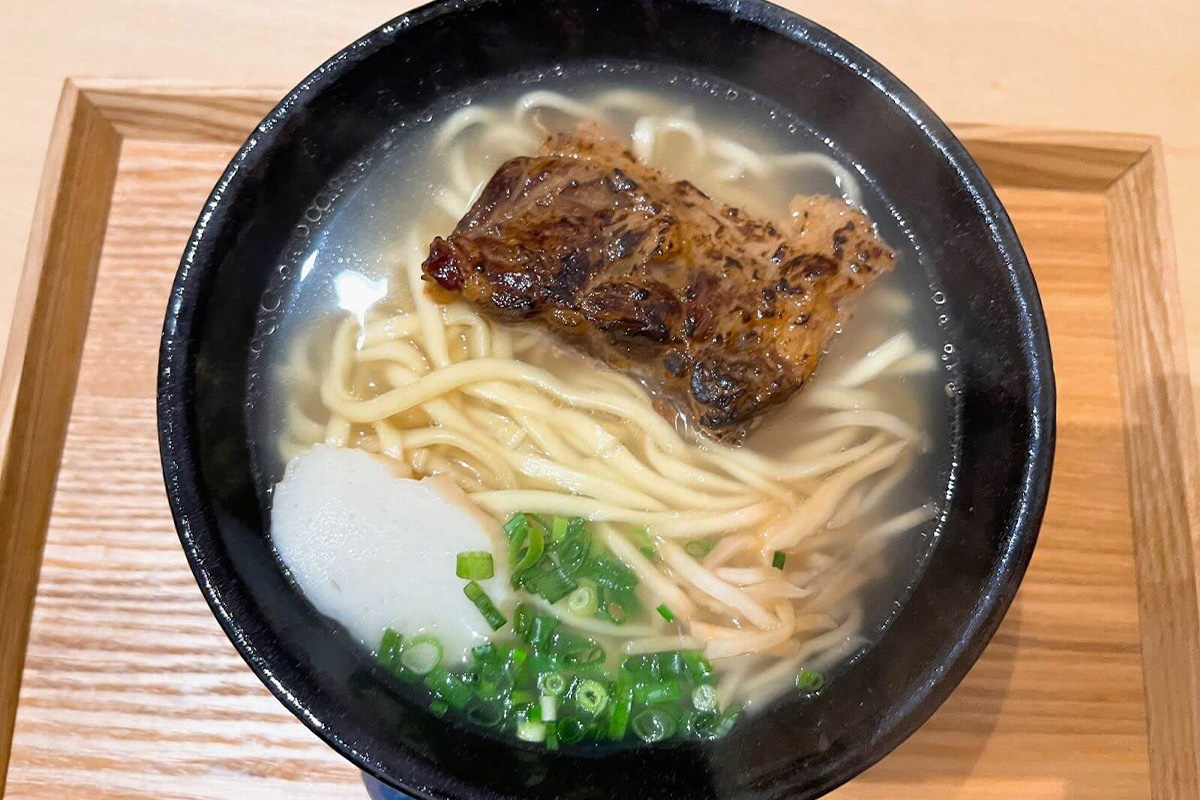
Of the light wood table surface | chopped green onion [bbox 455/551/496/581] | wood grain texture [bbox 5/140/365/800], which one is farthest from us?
the light wood table surface

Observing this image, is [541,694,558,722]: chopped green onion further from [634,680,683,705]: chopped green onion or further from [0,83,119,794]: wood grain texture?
[0,83,119,794]: wood grain texture

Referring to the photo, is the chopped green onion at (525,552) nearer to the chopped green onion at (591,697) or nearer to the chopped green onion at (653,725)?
the chopped green onion at (591,697)

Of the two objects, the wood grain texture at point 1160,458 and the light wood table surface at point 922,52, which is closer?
the wood grain texture at point 1160,458

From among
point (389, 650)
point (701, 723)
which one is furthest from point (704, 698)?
point (389, 650)

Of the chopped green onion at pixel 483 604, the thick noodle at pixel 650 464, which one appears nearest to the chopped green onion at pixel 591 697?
the thick noodle at pixel 650 464

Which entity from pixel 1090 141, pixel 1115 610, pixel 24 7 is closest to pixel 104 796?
pixel 24 7

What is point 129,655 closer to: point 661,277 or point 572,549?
point 572,549

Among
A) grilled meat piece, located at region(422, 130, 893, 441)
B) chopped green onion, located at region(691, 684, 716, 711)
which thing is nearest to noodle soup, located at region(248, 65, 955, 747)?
chopped green onion, located at region(691, 684, 716, 711)

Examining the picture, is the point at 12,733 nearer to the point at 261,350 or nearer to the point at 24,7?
the point at 261,350
